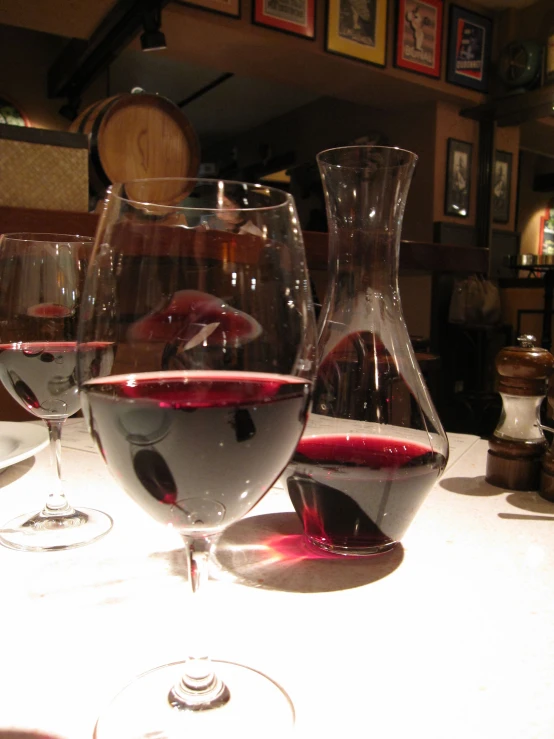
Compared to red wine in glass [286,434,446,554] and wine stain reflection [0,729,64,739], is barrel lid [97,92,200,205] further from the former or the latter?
wine stain reflection [0,729,64,739]

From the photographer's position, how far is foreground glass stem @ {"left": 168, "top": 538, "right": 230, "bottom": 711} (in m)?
0.28

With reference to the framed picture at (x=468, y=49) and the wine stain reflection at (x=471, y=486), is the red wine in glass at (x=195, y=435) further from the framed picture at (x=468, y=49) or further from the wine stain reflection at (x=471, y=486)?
the framed picture at (x=468, y=49)

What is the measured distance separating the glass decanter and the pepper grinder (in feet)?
0.56

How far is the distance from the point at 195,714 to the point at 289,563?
0.54ft

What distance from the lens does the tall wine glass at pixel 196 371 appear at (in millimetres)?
276

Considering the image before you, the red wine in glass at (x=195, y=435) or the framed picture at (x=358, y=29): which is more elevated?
the framed picture at (x=358, y=29)

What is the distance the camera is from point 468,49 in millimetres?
3768

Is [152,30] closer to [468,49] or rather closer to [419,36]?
[419,36]

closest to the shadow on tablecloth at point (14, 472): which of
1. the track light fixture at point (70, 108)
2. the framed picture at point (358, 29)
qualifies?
the framed picture at point (358, 29)

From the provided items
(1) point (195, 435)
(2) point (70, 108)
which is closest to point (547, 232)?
(2) point (70, 108)

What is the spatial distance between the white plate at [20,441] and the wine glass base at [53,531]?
0.07 meters

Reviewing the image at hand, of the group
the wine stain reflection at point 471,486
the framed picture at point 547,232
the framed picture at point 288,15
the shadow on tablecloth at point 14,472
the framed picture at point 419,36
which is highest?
the framed picture at point 419,36

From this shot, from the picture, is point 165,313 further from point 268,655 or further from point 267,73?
point 267,73

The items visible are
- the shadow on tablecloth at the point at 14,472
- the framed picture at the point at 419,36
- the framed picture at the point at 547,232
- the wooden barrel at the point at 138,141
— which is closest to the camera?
the shadow on tablecloth at the point at 14,472
